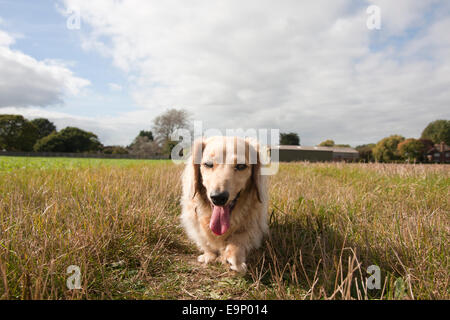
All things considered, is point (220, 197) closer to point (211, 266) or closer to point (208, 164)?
point (208, 164)

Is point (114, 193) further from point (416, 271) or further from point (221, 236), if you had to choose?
point (416, 271)

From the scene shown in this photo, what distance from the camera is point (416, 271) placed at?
2.05 m

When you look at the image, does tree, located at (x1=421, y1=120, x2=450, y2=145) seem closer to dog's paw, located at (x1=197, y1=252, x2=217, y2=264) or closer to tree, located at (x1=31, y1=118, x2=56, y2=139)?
dog's paw, located at (x1=197, y1=252, x2=217, y2=264)

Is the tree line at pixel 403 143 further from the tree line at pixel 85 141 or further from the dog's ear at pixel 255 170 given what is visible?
the dog's ear at pixel 255 170

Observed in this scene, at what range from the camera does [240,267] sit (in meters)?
2.36

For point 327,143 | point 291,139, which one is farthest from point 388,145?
point 291,139

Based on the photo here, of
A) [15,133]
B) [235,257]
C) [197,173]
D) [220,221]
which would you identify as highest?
[15,133]

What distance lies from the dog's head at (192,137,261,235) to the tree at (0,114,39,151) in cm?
7324

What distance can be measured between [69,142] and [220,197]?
72.3 metres

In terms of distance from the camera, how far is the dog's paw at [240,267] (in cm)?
234

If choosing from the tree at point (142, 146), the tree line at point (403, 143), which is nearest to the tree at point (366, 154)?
the tree line at point (403, 143)

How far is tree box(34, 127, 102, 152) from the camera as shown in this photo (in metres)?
Result: 59.2
